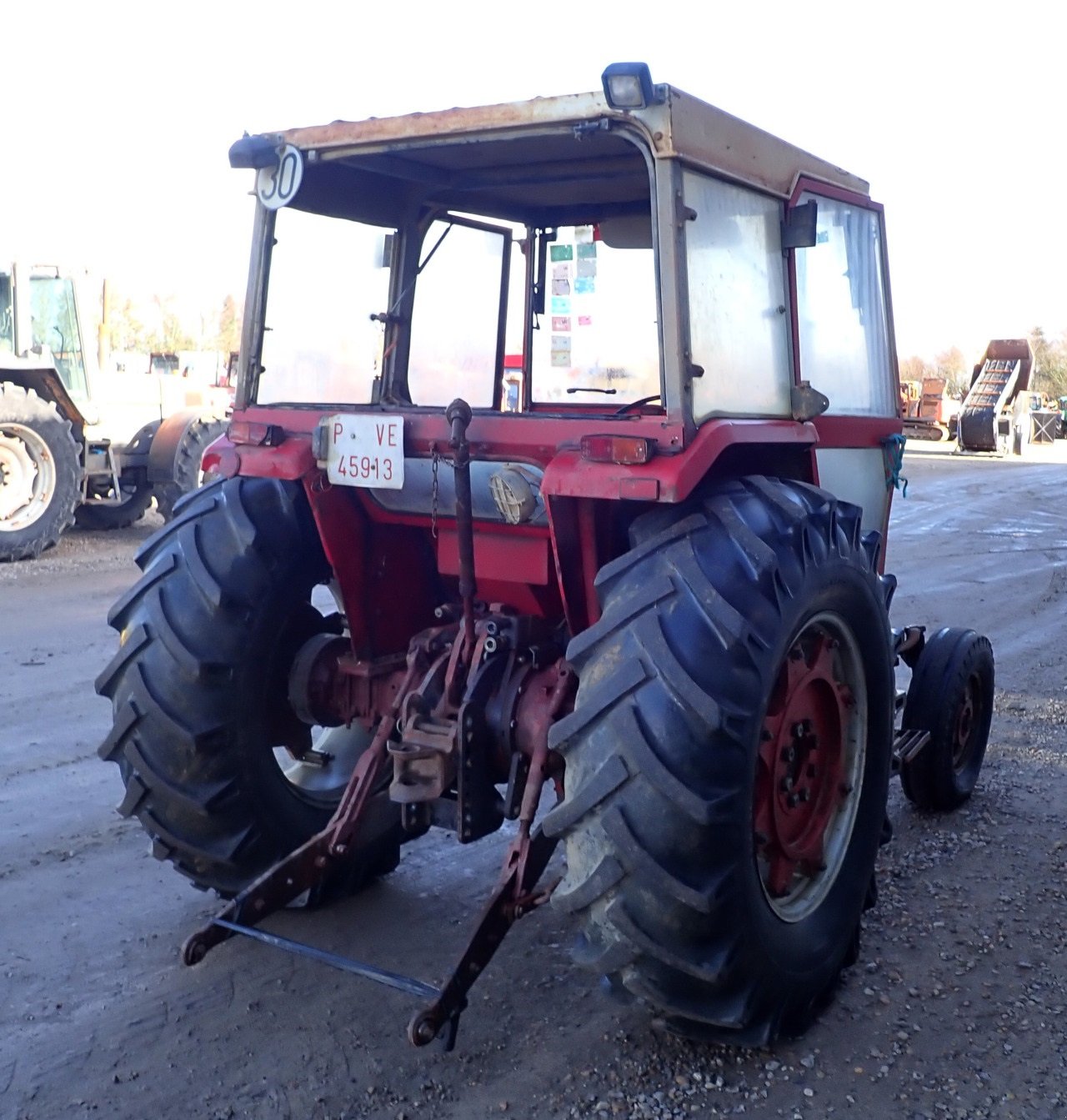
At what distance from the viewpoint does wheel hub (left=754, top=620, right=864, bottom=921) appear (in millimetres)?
3320

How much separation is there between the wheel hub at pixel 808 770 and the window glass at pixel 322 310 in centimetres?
175

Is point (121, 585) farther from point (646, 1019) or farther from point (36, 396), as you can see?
point (646, 1019)

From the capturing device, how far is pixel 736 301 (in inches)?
135

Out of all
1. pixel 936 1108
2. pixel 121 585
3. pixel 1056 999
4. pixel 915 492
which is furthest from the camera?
pixel 915 492

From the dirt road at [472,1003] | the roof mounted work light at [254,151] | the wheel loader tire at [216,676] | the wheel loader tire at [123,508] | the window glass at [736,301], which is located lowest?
the dirt road at [472,1003]

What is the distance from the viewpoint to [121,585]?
992 cm

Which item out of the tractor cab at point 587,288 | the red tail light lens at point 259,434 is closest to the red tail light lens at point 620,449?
the tractor cab at point 587,288

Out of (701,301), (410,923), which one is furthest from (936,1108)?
(701,301)

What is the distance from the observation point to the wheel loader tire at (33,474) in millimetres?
11055

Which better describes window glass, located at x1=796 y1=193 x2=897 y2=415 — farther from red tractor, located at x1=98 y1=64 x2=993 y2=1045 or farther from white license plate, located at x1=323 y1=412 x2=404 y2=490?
white license plate, located at x1=323 y1=412 x2=404 y2=490

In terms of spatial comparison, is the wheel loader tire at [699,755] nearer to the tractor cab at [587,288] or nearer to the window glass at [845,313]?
the tractor cab at [587,288]

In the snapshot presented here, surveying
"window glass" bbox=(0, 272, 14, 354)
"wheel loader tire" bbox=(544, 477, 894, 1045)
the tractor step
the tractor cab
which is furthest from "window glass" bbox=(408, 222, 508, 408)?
"window glass" bbox=(0, 272, 14, 354)

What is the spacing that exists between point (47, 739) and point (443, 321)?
2.78 metres

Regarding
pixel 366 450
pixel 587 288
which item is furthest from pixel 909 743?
pixel 366 450
